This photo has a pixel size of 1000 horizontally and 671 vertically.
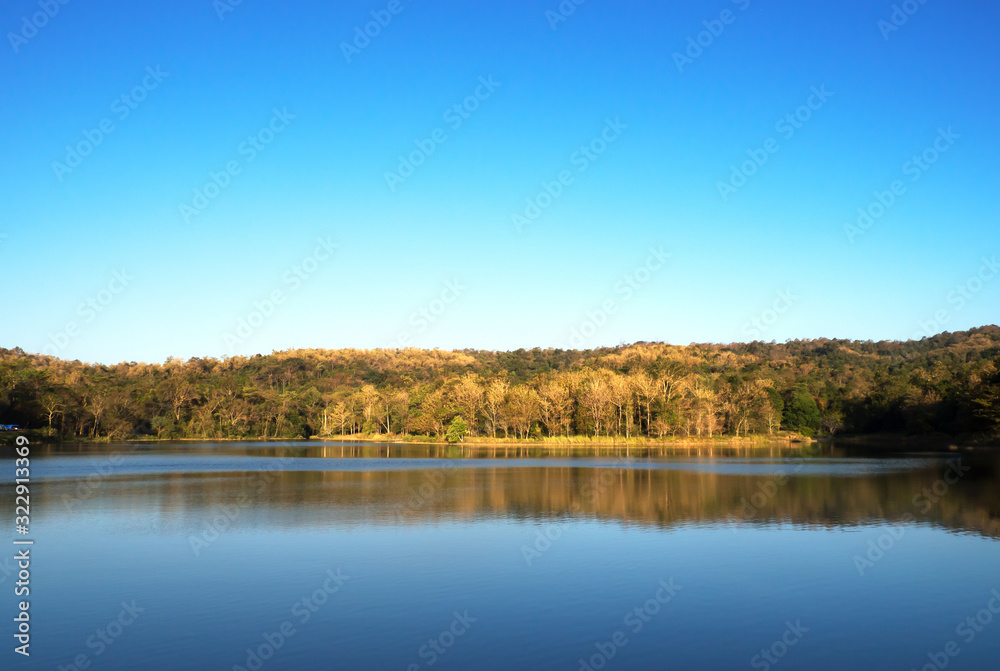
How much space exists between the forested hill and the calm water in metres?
48.4

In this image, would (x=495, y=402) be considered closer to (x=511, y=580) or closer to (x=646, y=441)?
(x=646, y=441)

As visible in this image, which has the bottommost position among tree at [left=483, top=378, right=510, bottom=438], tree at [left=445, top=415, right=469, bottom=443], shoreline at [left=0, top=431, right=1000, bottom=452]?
shoreline at [left=0, top=431, right=1000, bottom=452]

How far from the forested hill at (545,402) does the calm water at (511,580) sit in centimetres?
4843

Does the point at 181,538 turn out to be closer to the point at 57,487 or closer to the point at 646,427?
the point at 57,487

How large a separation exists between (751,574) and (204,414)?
3643 inches

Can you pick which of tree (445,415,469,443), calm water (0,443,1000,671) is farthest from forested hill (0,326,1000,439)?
calm water (0,443,1000,671)

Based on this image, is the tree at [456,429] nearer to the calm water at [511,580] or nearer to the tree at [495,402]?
the tree at [495,402]

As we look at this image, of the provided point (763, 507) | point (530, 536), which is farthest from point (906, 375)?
point (530, 536)

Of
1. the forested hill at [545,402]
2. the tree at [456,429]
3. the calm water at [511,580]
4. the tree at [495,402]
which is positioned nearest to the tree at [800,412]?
the forested hill at [545,402]

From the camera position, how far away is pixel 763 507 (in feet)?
80.5

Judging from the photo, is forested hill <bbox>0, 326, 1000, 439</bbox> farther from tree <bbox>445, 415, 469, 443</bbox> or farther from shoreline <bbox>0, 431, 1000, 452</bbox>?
shoreline <bbox>0, 431, 1000, 452</bbox>

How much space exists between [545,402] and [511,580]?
6294cm

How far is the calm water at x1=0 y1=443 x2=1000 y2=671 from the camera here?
33.4 feet

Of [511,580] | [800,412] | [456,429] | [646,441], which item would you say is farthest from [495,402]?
[511,580]
